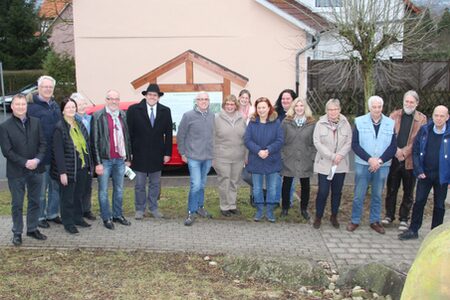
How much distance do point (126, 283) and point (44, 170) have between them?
202 cm

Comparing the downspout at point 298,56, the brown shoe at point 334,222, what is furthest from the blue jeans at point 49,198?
the downspout at point 298,56

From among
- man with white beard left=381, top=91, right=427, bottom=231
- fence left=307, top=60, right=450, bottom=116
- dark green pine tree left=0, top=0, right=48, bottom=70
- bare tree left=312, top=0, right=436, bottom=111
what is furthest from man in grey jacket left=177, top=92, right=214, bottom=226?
dark green pine tree left=0, top=0, right=48, bottom=70

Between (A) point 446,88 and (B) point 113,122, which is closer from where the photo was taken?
(B) point 113,122

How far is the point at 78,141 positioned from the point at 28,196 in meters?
0.86

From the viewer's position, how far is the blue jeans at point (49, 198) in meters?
6.30

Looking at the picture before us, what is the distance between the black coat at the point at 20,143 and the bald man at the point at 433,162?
14.5ft

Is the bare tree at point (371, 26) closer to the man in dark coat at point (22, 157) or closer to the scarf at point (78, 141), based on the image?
the scarf at point (78, 141)

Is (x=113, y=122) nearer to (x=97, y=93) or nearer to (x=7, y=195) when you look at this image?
(x=7, y=195)

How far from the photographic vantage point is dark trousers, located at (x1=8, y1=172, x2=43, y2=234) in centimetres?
580

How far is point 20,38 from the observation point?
1289 inches

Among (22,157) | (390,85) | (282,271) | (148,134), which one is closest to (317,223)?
(282,271)

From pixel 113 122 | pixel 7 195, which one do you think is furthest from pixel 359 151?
pixel 7 195

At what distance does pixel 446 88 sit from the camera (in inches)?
798

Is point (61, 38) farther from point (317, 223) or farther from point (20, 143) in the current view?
point (317, 223)
